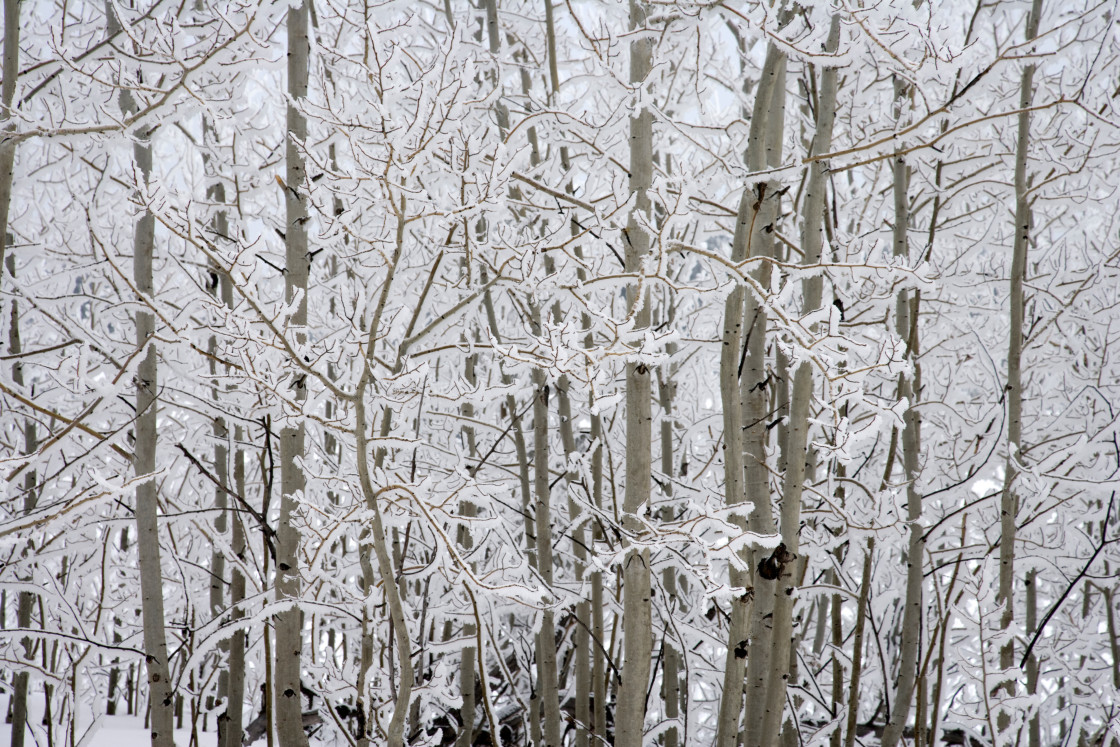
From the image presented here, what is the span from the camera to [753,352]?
2.64 meters

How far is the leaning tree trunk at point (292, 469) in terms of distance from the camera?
272 centimetres

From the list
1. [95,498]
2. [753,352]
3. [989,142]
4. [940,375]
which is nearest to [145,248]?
[95,498]

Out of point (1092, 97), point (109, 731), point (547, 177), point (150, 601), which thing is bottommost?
point (109, 731)

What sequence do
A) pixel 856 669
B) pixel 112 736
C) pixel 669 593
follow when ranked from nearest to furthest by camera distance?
pixel 856 669
pixel 669 593
pixel 112 736

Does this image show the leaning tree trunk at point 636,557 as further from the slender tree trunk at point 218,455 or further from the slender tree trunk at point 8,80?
the slender tree trunk at point 218,455

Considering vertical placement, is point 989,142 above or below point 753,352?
above

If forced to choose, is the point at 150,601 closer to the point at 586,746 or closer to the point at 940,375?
the point at 586,746

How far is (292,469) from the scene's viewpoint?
2754mm

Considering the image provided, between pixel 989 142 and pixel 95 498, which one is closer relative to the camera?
pixel 95 498

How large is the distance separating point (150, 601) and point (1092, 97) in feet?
21.2

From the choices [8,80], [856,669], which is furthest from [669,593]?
[8,80]

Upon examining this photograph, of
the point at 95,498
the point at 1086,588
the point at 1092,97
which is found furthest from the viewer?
the point at 1086,588

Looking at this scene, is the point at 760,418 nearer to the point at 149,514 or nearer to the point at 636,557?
the point at 636,557

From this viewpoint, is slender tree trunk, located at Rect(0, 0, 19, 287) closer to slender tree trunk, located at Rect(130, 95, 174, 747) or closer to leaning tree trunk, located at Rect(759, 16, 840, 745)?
slender tree trunk, located at Rect(130, 95, 174, 747)
